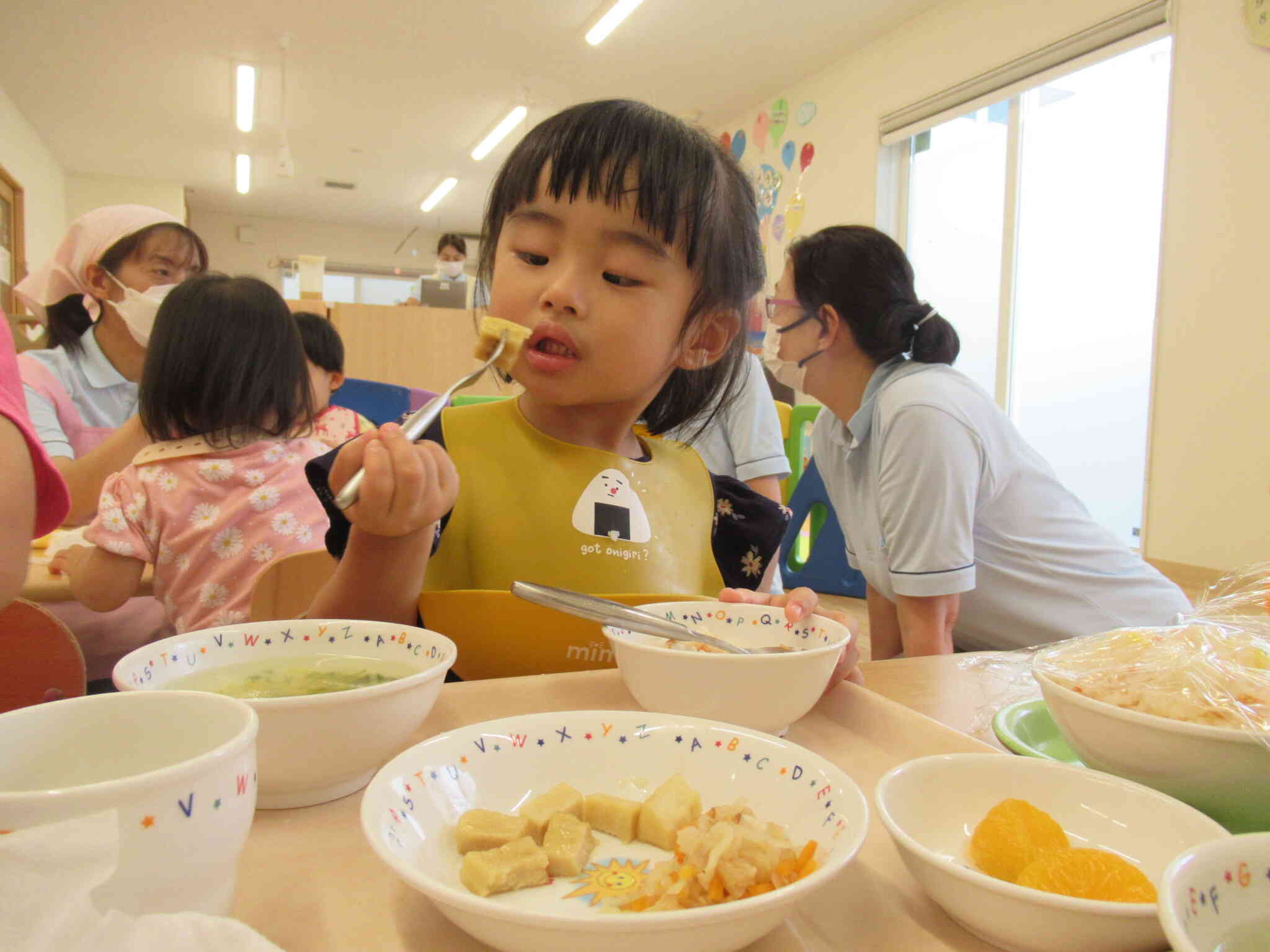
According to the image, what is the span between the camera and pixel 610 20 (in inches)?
184

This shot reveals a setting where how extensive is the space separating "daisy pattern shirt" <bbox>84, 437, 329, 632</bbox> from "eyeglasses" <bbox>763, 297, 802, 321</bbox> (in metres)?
1.11

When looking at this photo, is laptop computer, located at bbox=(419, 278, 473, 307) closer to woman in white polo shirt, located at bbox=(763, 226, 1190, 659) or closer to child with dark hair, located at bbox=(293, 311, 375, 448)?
child with dark hair, located at bbox=(293, 311, 375, 448)

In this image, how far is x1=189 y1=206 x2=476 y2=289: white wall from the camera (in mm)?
10188

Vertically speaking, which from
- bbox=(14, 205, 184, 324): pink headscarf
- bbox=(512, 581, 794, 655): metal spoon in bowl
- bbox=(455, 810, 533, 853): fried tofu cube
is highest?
bbox=(14, 205, 184, 324): pink headscarf

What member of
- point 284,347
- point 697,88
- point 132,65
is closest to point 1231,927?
point 284,347

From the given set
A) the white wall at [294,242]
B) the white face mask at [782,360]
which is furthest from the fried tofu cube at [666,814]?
the white wall at [294,242]

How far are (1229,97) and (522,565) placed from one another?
3459 mm

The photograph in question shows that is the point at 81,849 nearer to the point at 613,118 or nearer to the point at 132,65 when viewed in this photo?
the point at 613,118

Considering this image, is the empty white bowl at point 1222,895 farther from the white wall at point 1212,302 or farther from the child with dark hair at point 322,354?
the white wall at point 1212,302

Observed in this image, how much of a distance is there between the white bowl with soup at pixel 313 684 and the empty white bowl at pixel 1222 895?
36 centimetres

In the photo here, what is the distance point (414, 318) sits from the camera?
13.5 ft

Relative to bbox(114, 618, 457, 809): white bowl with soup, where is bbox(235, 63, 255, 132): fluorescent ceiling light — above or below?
above

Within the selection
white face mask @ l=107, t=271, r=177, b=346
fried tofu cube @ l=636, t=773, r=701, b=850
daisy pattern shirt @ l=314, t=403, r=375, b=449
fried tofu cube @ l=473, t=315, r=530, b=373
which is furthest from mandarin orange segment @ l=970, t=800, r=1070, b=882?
white face mask @ l=107, t=271, r=177, b=346

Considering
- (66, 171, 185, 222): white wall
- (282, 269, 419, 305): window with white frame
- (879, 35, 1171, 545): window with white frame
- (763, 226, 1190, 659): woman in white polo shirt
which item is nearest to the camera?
(763, 226, 1190, 659): woman in white polo shirt
